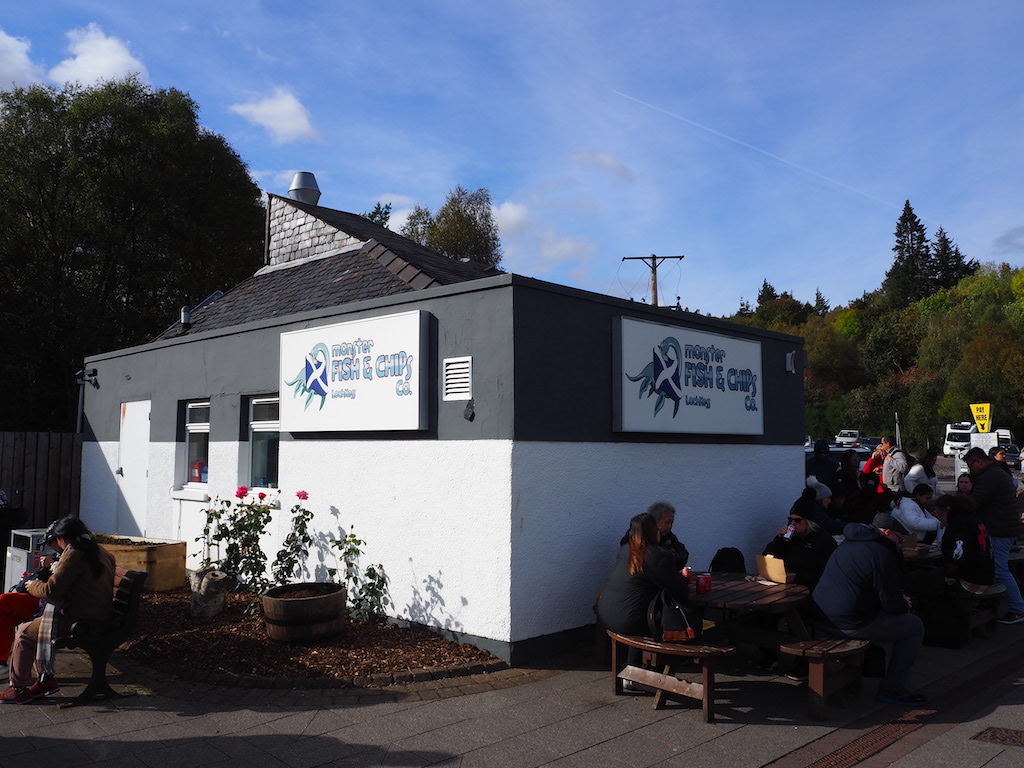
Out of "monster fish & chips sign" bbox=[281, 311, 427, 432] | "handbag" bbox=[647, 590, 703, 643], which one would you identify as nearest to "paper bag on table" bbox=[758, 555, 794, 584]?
"handbag" bbox=[647, 590, 703, 643]

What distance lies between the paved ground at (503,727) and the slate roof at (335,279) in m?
5.84

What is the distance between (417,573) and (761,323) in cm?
10302

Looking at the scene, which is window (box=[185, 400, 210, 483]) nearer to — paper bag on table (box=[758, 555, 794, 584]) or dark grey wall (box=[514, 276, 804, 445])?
dark grey wall (box=[514, 276, 804, 445])

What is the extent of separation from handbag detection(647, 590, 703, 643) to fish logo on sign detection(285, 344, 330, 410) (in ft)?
14.4

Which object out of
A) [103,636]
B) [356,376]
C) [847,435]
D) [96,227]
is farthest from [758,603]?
[847,435]

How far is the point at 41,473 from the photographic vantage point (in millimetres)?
13664

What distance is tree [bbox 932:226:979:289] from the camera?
98125 mm

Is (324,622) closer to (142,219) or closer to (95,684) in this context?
(95,684)

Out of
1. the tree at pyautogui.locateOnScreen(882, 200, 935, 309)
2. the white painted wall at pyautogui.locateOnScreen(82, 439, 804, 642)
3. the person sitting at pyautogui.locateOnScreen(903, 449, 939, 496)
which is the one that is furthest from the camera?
the tree at pyautogui.locateOnScreen(882, 200, 935, 309)

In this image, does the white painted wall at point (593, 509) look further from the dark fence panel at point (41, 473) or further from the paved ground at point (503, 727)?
the dark fence panel at point (41, 473)

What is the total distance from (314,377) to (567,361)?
3.08 metres

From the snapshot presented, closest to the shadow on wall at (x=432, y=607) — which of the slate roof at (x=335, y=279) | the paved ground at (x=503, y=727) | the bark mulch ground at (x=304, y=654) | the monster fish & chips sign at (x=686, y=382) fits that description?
the bark mulch ground at (x=304, y=654)

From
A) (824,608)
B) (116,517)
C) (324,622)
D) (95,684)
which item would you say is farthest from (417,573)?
(116,517)

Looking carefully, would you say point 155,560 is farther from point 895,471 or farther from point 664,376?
point 895,471
